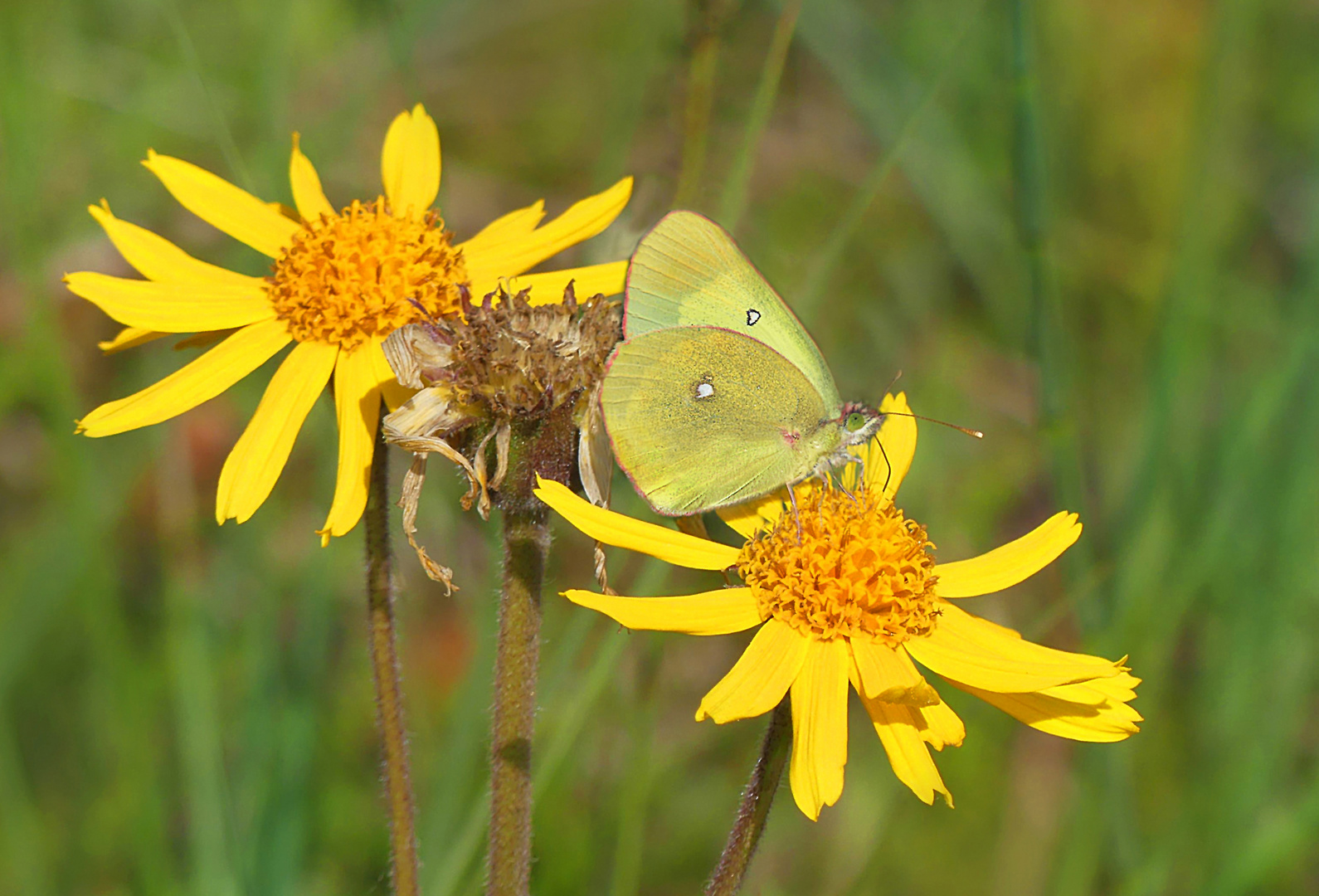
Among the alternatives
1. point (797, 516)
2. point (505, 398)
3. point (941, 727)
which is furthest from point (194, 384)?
point (941, 727)

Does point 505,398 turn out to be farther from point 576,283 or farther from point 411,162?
point 411,162

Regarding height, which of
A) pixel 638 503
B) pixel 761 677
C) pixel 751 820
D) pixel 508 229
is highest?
pixel 508 229

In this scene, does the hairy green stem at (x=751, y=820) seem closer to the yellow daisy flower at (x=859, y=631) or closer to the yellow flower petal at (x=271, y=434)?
the yellow daisy flower at (x=859, y=631)

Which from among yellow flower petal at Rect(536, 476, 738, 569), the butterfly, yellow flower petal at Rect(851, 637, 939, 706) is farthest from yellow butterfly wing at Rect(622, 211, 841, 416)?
yellow flower petal at Rect(851, 637, 939, 706)

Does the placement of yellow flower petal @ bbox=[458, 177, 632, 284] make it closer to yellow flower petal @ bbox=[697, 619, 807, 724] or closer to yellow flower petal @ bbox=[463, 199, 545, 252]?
yellow flower petal @ bbox=[463, 199, 545, 252]

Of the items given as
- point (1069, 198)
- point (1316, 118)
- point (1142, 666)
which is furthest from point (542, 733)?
point (1316, 118)

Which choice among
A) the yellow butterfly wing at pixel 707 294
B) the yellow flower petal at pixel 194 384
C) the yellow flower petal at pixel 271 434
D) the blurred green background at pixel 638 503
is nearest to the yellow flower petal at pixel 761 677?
the blurred green background at pixel 638 503
